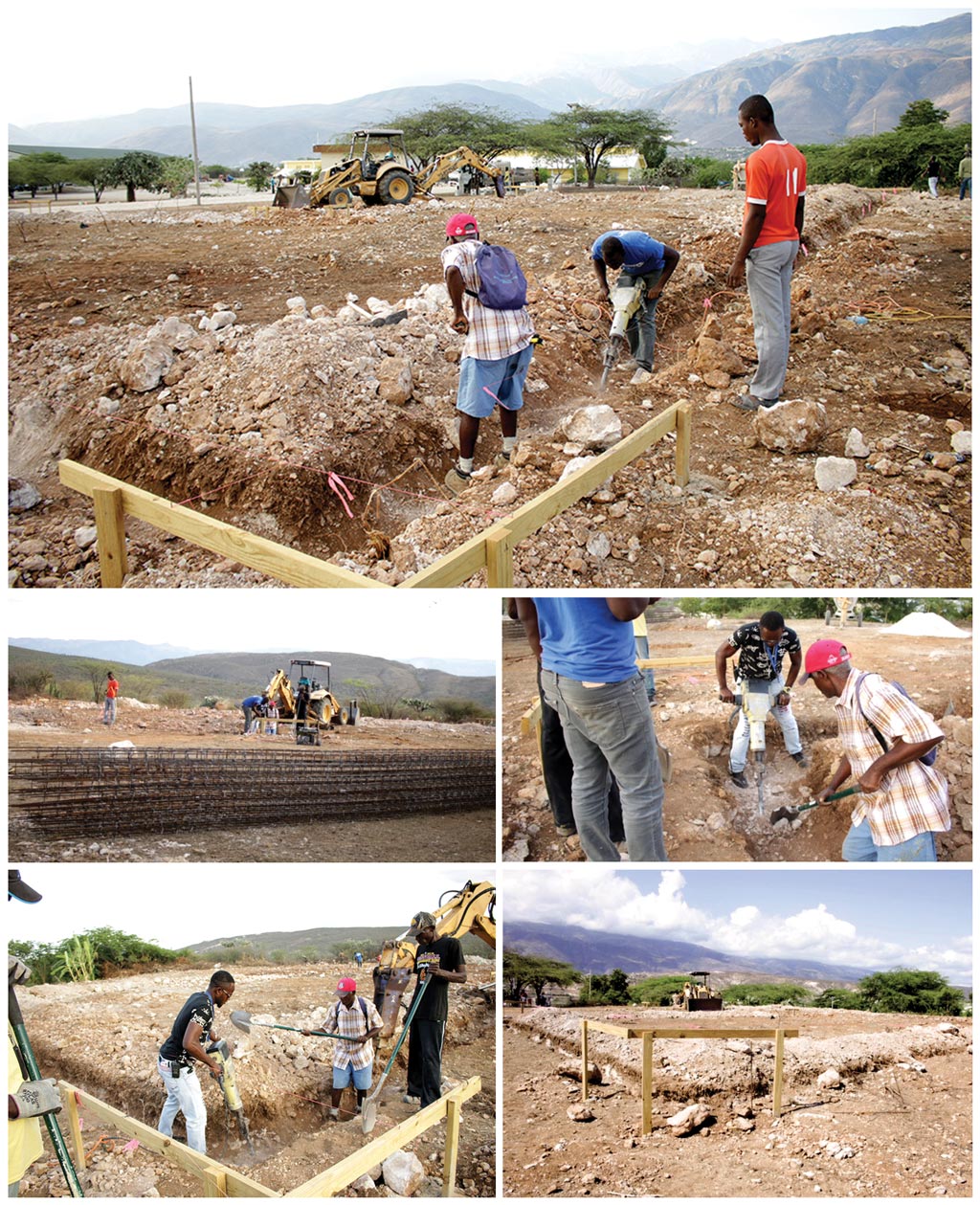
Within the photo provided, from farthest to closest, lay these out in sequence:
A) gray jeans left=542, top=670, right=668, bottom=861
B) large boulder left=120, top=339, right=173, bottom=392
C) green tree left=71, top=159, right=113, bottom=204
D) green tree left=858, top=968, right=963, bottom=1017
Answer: green tree left=71, top=159, right=113, bottom=204 → large boulder left=120, top=339, right=173, bottom=392 → green tree left=858, top=968, right=963, bottom=1017 → gray jeans left=542, top=670, right=668, bottom=861

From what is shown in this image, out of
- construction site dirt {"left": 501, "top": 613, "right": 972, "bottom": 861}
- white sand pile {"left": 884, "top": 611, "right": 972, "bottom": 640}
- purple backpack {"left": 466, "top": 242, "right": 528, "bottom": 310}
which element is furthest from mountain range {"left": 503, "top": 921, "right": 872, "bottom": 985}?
purple backpack {"left": 466, "top": 242, "right": 528, "bottom": 310}

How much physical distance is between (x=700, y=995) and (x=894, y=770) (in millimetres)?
1080

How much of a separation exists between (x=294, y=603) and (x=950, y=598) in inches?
91.9

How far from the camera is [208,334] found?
19.6 ft

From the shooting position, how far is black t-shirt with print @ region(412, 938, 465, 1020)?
11.0 feet

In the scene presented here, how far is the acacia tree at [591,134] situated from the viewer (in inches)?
463

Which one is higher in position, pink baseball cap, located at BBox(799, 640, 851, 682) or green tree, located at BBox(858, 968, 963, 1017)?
pink baseball cap, located at BBox(799, 640, 851, 682)

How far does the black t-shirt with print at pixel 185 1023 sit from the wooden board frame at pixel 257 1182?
0.73ft

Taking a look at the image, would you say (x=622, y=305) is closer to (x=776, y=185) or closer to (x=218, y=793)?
(x=776, y=185)

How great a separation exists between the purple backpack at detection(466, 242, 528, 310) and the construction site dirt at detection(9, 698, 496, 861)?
2092 mm

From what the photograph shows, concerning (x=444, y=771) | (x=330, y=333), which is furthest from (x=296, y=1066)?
(x=330, y=333)

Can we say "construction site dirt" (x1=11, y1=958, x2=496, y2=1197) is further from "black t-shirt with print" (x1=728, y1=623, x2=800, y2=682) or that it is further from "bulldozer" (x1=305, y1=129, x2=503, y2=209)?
"bulldozer" (x1=305, y1=129, x2=503, y2=209)

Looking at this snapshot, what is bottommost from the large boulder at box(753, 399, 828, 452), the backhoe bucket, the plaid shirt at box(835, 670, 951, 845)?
the plaid shirt at box(835, 670, 951, 845)

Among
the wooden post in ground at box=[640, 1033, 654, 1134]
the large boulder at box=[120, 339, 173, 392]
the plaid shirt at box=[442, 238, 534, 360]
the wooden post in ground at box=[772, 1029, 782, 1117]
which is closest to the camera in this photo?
the wooden post in ground at box=[640, 1033, 654, 1134]
